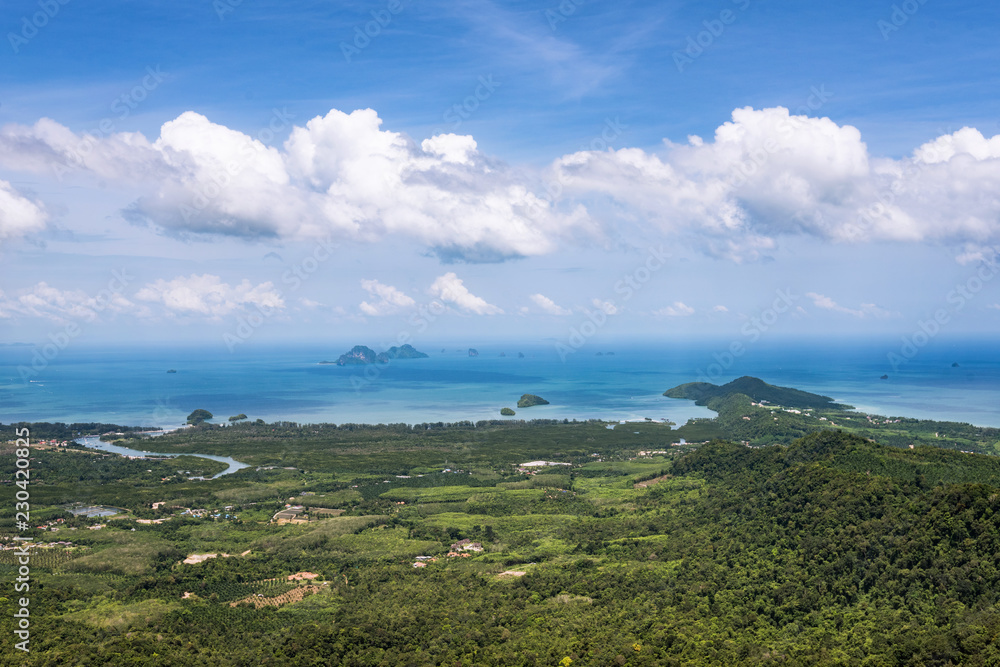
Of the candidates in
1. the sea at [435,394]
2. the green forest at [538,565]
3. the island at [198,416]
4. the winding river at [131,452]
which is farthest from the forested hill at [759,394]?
the island at [198,416]

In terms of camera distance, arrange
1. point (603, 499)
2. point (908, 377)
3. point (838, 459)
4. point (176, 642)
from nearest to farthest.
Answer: point (176, 642) < point (838, 459) < point (603, 499) < point (908, 377)

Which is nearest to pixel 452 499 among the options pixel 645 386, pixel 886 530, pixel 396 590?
pixel 396 590

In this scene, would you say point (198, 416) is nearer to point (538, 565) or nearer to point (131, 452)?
point (131, 452)

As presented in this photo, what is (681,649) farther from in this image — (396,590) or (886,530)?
(396,590)

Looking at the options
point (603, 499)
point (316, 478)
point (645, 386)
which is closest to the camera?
point (603, 499)

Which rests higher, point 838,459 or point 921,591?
point 838,459

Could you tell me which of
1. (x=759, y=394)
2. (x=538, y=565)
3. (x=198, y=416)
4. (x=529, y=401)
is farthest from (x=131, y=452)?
(x=759, y=394)
